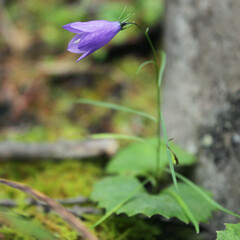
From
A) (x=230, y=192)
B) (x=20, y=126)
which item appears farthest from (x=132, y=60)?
(x=230, y=192)

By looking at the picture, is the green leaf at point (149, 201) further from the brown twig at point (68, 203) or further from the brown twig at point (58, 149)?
the brown twig at point (58, 149)

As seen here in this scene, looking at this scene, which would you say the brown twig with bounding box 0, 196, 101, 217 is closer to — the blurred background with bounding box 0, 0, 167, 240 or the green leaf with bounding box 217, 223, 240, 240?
the blurred background with bounding box 0, 0, 167, 240

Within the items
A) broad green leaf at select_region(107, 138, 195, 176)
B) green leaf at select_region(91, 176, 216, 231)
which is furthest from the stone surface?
green leaf at select_region(91, 176, 216, 231)

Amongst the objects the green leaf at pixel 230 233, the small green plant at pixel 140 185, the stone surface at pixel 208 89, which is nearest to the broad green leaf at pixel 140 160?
the small green plant at pixel 140 185

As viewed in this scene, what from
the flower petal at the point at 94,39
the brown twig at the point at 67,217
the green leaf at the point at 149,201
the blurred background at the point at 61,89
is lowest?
the blurred background at the point at 61,89

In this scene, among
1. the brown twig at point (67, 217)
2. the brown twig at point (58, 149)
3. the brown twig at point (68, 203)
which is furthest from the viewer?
the brown twig at point (58, 149)

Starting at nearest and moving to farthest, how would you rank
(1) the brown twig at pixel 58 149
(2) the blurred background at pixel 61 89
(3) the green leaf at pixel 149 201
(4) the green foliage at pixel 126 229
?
(3) the green leaf at pixel 149 201 → (4) the green foliage at pixel 126 229 → (2) the blurred background at pixel 61 89 → (1) the brown twig at pixel 58 149

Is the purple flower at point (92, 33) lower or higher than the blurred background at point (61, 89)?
higher

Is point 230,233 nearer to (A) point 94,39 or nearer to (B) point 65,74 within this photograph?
(A) point 94,39
